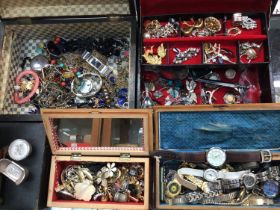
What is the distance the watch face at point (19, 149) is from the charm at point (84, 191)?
327 millimetres

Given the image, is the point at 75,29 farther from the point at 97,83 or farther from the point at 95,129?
the point at 95,129

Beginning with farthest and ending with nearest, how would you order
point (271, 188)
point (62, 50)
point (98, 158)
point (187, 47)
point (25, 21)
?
1. point (62, 50)
2. point (25, 21)
3. point (187, 47)
4. point (98, 158)
5. point (271, 188)

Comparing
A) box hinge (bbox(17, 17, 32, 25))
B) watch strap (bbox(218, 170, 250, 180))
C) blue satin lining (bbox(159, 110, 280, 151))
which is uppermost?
box hinge (bbox(17, 17, 32, 25))

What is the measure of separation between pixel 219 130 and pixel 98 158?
66cm

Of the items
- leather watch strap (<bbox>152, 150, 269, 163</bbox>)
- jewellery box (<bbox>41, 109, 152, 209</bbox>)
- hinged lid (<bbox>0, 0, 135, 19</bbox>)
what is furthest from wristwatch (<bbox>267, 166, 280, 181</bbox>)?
hinged lid (<bbox>0, 0, 135, 19</bbox>)

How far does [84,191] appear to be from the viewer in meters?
1.72

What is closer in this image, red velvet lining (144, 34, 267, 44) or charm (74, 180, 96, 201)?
charm (74, 180, 96, 201)

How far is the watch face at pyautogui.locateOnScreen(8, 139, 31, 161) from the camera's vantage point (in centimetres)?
175

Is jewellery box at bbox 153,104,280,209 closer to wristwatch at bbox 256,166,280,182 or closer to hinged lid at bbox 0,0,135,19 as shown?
wristwatch at bbox 256,166,280,182

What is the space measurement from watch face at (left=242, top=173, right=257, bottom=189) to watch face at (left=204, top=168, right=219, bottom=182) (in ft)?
0.46

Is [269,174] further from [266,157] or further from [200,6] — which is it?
[200,6]

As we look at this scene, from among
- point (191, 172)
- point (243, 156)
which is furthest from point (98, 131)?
point (243, 156)

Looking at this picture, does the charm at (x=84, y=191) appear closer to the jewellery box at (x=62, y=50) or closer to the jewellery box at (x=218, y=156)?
the jewellery box at (x=218, y=156)

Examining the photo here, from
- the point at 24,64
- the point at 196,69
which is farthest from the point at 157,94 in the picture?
the point at 24,64
